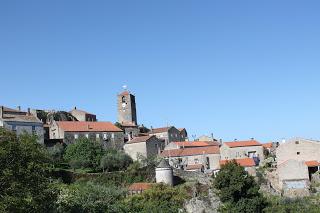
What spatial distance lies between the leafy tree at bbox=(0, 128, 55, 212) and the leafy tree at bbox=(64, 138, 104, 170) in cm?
3010

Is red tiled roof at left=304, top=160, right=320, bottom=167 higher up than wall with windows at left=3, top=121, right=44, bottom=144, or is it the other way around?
wall with windows at left=3, top=121, right=44, bottom=144

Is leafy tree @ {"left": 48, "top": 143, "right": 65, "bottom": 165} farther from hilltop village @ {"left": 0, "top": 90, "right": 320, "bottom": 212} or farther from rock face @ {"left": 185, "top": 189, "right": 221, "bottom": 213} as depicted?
rock face @ {"left": 185, "top": 189, "right": 221, "bottom": 213}

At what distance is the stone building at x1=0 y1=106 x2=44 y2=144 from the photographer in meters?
68.3

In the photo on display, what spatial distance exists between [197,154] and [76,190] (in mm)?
27381

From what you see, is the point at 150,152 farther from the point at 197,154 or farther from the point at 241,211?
the point at 241,211

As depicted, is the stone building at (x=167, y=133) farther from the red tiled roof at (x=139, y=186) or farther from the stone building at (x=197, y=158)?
the red tiled roof at (x=139, y=186)

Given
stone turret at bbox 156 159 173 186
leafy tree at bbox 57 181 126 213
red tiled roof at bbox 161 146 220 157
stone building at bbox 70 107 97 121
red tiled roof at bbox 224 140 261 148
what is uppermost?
stone building at bbox 70 107 97 121

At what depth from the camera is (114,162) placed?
68.9m

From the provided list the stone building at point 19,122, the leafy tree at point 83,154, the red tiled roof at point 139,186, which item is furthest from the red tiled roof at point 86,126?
the red tiled roof at point 139,186

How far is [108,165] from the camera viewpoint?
6825cm

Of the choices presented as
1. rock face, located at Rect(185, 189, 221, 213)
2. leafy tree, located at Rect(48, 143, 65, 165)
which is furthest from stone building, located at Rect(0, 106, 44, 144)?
rock face, located at Rect(185, 189, 221, 213)

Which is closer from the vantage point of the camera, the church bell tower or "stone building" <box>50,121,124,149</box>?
"stone building" <box>50,121,124,149</box>

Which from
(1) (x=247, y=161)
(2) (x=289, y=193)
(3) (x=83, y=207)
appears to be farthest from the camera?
(1) (x=247, y=161)

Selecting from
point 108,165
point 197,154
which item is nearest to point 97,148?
point 108,165
